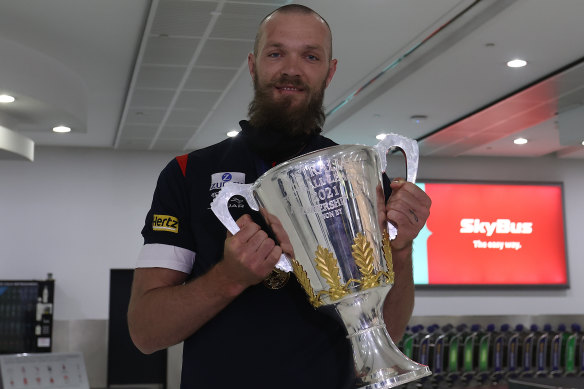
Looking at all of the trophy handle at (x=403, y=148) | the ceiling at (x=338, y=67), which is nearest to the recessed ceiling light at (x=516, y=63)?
the ceiling at (x=338, y=67)

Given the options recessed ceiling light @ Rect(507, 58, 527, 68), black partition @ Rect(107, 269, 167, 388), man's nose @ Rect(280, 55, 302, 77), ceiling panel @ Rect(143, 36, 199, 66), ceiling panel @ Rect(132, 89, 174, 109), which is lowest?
black partition @ Rect(107, 269, 167, 388)

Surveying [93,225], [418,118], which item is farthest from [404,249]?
[93,225]

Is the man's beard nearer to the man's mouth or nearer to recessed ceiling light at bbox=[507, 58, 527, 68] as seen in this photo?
the man's mouth

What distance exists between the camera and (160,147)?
10.7m

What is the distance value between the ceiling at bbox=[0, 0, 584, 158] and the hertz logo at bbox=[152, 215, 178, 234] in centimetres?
411

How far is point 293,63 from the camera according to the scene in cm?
119

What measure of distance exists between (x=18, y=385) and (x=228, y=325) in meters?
5.32

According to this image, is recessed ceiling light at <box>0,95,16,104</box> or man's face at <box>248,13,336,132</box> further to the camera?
recessed ceiling light at <box>0,95,16,104</box>

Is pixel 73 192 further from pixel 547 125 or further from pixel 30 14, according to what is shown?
pixel 547 125

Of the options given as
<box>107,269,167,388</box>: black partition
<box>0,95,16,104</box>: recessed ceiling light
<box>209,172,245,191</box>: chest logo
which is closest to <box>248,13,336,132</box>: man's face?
<box>209,172,245,191</box>: chest logo

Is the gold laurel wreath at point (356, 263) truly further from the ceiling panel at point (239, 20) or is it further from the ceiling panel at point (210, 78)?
the ceiling panel at point (210, 78)

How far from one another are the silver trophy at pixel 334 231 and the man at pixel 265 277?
0.07m

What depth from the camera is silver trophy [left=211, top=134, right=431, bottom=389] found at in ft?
3.33

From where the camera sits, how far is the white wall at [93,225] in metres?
10.5
